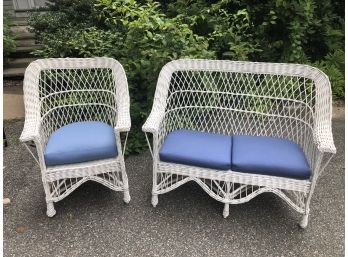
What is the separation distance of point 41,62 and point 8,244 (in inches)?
52.6

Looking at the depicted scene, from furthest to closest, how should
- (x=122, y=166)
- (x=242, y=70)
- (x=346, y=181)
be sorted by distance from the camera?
(x=346, y=181) < (x=242, y=70) < (x=122, y=166)

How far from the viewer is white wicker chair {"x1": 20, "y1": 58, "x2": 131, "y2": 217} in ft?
7.06

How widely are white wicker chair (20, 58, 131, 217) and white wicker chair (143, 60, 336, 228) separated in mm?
274

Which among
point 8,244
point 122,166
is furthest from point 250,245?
point 8,244

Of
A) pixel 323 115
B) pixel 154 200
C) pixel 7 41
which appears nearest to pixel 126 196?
pixel 154 200

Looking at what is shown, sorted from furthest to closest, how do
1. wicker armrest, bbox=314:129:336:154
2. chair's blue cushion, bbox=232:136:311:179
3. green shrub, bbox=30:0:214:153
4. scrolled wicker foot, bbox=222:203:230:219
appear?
green shrub, bbox=30:0:214:153
scrolled wicker foot, bbox=222:203:230:219
chair's blue cushion, bbox=232:136:311:179
wicker armrest, bbox=314:129:336:154

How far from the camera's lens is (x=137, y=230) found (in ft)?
7.14

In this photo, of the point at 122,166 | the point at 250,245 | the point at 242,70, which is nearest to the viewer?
the point at 250,245

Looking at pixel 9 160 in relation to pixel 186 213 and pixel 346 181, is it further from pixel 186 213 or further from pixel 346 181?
pixel 346 181

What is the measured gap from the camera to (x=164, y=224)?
223 centimetres

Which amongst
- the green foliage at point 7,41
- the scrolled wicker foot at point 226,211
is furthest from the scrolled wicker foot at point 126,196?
the green foliage at point 7,41

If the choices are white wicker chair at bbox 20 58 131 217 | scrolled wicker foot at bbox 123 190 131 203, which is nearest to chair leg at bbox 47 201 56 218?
white wicker chair at bbox 20 58 131 217

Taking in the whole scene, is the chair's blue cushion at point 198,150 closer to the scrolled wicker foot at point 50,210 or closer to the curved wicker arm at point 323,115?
the curved wicker arm at point 323,115

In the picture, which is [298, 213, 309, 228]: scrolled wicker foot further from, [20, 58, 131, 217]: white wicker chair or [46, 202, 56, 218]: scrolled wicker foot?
[46, 202, 56, 218]: scrolled wicker foot
